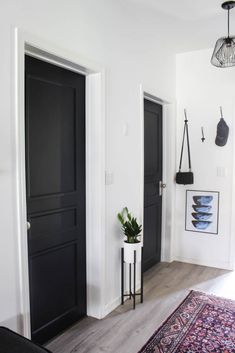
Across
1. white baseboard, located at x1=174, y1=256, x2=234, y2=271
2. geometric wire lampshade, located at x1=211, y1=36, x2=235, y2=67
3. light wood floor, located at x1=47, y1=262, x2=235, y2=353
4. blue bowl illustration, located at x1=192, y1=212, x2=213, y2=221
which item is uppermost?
geometric wire lampshade, located at x1=211, y1=36, x2=235, y2=67

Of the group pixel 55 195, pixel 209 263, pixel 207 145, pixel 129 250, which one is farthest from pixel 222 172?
pixel 55 195

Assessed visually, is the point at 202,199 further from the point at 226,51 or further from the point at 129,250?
the point at 226,51

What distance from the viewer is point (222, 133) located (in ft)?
12.4

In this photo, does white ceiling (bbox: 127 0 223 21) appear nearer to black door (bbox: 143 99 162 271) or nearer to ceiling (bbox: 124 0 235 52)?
ceiling (bbox: 124 0 235 52)

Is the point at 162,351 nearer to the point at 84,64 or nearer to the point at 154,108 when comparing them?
the point at 84,64

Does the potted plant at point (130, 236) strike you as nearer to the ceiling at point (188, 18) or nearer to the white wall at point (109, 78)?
the white wall at point (109, 78)

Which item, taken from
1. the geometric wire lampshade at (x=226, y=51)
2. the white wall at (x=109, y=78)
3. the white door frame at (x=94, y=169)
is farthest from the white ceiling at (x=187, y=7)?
the white door frame at (x=94, y=169)

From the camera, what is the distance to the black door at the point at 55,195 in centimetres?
214

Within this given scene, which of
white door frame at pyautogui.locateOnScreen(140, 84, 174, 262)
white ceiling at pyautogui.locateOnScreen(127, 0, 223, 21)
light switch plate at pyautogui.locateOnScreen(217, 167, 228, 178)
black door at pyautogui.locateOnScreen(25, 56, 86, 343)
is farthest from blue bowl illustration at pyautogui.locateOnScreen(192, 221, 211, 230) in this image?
white ceiling at pyautogui.locateOnScreen(127, 0, 223, 21)

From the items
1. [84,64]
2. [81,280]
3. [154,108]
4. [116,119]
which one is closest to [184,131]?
[154,108]

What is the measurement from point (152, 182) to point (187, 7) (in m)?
1.90

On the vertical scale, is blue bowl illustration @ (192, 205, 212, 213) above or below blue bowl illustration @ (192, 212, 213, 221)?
above

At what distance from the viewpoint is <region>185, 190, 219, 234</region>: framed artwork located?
3912 millimetres

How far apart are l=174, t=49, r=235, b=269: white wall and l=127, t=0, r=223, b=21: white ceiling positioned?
3.42 feet
